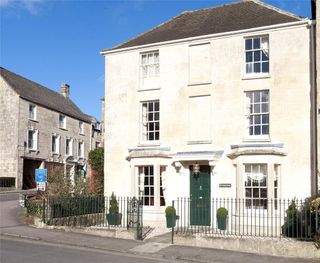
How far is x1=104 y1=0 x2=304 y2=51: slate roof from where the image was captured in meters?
18.9

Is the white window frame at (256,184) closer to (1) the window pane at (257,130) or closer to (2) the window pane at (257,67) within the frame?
(1) the window pane at (257,130)

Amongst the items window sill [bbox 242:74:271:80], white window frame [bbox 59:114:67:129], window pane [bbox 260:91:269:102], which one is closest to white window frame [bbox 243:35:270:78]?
window sill [bbox 242:74:271:80]

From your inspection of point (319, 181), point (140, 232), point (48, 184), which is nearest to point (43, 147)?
point (48, 184)

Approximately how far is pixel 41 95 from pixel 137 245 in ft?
105

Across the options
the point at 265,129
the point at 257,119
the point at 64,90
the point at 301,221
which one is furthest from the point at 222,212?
the point at 64,90

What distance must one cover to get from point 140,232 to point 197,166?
428cm

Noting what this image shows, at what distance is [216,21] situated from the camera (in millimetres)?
20516

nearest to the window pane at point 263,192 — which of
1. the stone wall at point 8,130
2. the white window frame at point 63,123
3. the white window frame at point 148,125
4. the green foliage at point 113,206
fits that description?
the white window frame at point 148,125

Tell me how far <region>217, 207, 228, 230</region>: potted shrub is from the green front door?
1.48 metres

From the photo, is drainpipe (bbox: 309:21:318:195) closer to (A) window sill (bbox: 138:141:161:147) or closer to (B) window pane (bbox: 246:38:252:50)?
(B) window pane (bbox: 246:38:252:50)

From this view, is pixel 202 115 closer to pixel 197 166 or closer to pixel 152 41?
pixel 197 166

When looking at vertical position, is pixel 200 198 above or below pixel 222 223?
above

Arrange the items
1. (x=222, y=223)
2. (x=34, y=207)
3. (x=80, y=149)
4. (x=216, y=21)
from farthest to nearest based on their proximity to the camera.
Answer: (x=80, y=149)
(x=216, y=21)
(x=34, y=207)
(x=222, y=223)

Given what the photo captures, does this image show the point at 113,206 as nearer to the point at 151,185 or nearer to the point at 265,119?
the point at 151,185
